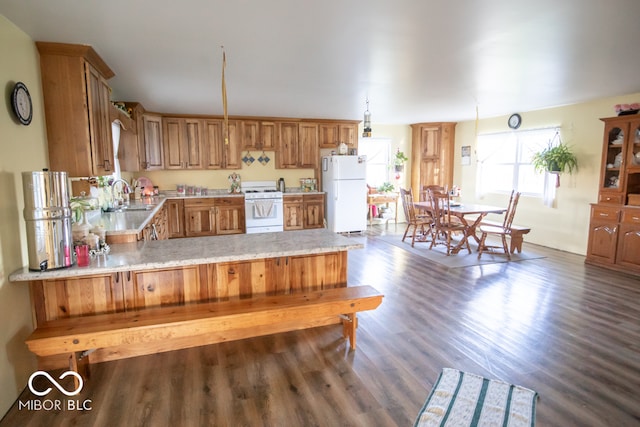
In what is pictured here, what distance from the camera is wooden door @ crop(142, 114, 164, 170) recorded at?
5647 mm

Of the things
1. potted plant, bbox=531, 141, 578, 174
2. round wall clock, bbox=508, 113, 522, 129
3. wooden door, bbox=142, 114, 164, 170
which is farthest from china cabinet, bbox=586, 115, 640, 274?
Result: wooden door, bbox=142, 114, 164, 170

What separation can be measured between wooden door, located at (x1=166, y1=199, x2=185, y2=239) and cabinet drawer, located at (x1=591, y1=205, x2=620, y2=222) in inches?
247

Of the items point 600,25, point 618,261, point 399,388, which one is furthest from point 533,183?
point 399,388

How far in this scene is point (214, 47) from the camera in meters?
2.70

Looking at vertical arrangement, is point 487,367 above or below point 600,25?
below

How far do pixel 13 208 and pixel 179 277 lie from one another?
1.08m

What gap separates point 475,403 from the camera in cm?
205

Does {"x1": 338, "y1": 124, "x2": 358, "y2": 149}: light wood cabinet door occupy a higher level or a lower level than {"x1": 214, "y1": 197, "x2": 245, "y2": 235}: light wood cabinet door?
higher

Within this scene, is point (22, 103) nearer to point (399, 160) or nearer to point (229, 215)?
point (229, 215)

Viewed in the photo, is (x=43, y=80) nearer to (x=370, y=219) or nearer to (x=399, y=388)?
(x=399, y=388)

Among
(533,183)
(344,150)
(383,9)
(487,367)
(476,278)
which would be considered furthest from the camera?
(344,150)

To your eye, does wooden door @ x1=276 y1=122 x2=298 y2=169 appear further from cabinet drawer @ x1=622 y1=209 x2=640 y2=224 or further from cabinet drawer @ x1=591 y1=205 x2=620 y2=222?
cabinet drawer @ x1=622 y1=209 x2=640 y2=224

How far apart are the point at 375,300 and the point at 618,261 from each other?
3933mm

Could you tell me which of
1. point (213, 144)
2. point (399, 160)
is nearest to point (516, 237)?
point (399, 160)
